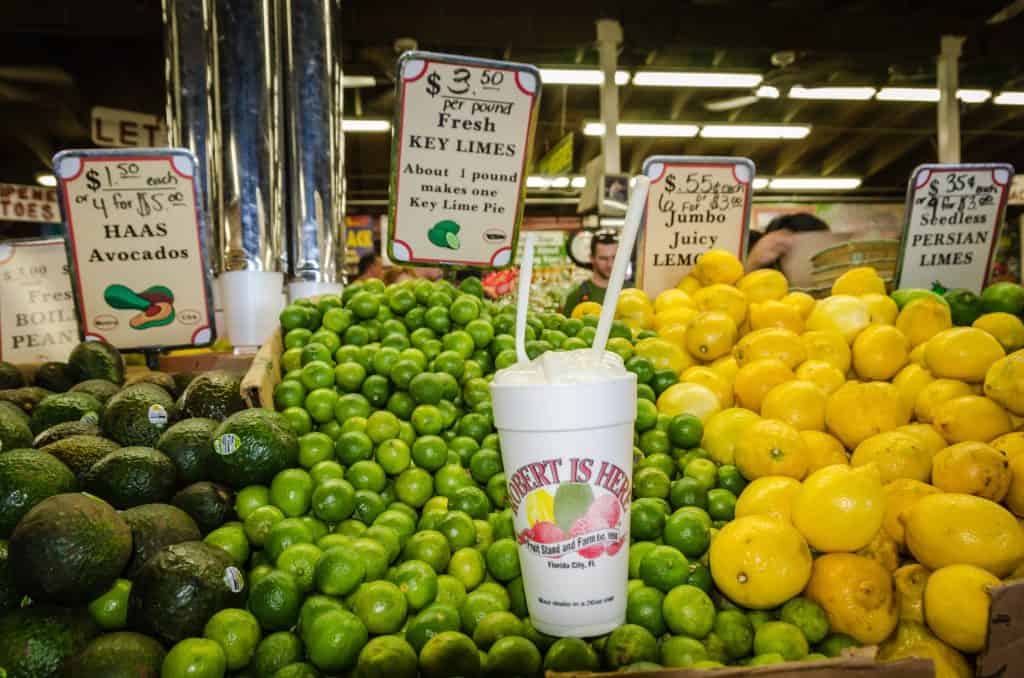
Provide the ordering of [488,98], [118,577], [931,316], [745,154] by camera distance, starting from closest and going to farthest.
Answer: [118,577], [931,316], [488,98], [745,154]

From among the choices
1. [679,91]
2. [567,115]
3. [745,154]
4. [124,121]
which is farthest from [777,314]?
[745,154]

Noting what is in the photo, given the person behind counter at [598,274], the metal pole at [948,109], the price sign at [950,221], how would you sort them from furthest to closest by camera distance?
the metal pole at [948,109] < the person behind counter at [598,274] < the price sign at [950,221]

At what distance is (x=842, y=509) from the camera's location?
1422 mm

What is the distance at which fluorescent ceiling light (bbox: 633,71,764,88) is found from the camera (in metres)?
8.57

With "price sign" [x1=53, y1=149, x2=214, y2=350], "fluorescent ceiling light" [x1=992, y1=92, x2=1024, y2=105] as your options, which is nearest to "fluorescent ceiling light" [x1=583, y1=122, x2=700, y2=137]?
"fluorescent ceiling light" [x1=992, y1=92, x2=1024, y2=105]

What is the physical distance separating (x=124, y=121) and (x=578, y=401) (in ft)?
27.6

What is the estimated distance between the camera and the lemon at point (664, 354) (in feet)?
7.75

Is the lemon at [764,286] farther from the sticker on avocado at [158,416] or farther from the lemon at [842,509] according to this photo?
the sticker on avocado at [158,416]

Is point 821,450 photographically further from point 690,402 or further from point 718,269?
point 718,269

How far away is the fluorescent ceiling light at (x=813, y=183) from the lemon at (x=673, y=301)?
12.2 meters

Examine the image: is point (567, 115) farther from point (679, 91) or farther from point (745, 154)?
point (745, 154)

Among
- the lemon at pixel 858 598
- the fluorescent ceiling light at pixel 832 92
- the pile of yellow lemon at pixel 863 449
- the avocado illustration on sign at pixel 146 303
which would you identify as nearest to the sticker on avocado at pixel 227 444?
the pile of yellow lemon at pixel 863 449

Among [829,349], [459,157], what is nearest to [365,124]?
[459,157]

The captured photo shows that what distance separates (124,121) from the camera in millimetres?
7691
